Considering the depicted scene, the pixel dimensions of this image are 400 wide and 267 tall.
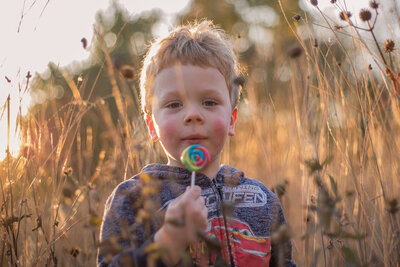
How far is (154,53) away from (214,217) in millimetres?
827

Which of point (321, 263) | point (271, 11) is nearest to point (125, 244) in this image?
point (321, 263)

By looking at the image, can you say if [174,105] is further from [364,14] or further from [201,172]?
[364,14]

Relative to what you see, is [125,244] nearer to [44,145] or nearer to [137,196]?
[137,196]

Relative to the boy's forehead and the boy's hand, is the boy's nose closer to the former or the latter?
the boy's forehead

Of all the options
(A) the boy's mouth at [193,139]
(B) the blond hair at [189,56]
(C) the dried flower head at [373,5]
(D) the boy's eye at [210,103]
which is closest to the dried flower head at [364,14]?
(C) the dried flower head at [373,5]

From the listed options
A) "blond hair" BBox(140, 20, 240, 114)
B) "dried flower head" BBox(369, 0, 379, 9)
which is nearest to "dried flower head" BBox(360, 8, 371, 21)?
"dried flower head" BBox(369, 0, 379, 9)

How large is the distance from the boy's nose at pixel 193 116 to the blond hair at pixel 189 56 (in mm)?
206

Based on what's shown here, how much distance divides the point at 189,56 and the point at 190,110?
0.30 meters

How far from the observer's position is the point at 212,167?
1.98 m

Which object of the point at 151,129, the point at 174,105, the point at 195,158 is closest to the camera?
the point at 195,158

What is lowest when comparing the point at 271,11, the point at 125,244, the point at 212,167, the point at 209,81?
the point at 125,244

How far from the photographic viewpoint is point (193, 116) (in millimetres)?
1738

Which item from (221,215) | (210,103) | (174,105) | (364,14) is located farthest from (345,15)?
(221,215)

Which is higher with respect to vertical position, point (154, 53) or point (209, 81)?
point (154, 53)
